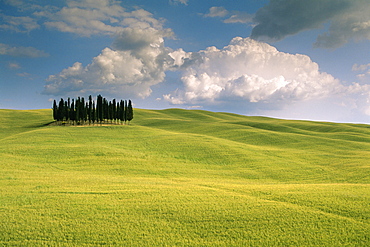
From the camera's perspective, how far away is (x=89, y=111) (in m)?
61.1

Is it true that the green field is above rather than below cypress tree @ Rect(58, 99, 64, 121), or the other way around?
below

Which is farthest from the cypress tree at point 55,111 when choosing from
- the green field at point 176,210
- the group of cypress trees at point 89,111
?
the green field at point 176,210

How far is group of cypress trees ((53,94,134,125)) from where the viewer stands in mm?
61188

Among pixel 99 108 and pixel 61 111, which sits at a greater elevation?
pixel 99 108

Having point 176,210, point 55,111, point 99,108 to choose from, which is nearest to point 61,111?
point 55,111

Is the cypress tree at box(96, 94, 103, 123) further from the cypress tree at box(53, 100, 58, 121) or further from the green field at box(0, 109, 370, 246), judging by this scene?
the green field at box(0, 109, 370, 246)

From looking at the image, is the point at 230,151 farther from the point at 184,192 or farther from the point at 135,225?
the point at 135,225

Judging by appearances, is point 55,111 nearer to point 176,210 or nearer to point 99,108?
point 99,108

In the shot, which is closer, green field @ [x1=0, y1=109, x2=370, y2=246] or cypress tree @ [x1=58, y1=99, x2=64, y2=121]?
green field @ [x1=0, y1=109, x2=370, y2=246]

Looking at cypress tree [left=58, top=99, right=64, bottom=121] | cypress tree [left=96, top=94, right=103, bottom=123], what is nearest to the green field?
cypress tree [left=96, top=94, right=103, bottom=123]

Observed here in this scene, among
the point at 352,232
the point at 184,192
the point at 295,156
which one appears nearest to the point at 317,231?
the point at 352,232

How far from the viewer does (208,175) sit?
24656 millimetres

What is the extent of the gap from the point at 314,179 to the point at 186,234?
62.4ft

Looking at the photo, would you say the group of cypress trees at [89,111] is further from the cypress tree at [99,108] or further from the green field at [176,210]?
the green field at [176,210]
